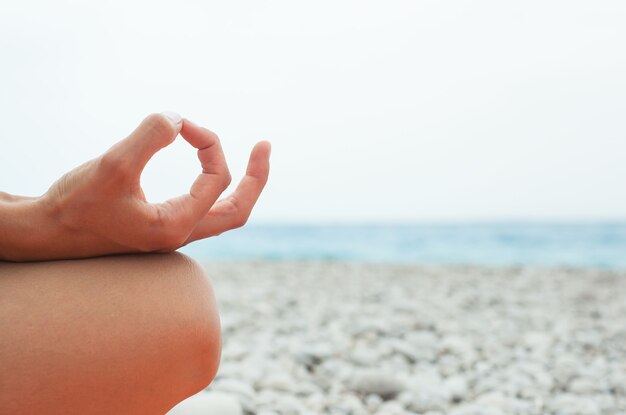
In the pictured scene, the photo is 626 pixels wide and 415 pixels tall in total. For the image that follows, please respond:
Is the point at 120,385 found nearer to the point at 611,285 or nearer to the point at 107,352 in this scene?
the point at 107,352

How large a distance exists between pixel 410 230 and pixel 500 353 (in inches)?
717

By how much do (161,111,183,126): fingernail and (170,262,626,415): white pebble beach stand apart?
0.91 metres

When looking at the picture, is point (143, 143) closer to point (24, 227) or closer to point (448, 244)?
point (24, 227)

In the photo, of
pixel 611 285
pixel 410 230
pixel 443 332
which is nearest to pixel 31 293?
pixel 443 332

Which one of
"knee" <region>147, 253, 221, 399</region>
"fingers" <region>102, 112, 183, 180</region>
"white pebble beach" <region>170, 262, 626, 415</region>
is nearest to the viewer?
"fingers" <region>102, 112, 183, 180</region>

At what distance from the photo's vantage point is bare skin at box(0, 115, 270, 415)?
84 centimetres

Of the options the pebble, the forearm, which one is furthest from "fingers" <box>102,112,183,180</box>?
the pebble

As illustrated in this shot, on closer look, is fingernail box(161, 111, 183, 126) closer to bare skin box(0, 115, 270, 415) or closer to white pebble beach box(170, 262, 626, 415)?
bare skin box(0, 115, 270, 415)

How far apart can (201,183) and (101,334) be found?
25cm

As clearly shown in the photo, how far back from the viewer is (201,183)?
3.00ft

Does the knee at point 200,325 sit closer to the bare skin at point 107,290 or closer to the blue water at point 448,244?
the bare skin at point 107,290

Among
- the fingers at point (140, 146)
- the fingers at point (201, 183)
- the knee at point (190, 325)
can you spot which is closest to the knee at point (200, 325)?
the knee at point (190, 325)

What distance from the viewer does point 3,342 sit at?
2.82ft

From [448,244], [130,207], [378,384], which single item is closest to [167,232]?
[130,207]
